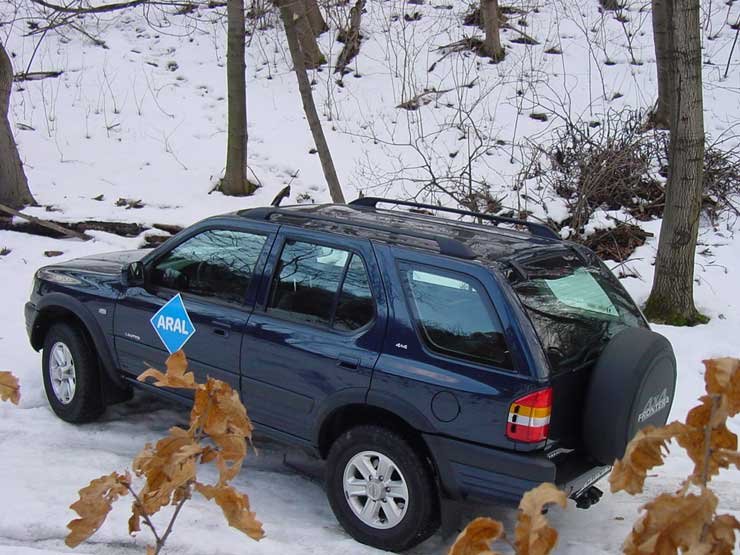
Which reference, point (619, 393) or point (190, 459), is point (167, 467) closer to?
point (190, 459)

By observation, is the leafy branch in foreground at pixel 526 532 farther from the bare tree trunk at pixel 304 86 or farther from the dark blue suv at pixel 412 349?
the bare tree trunk at pixel 304 86

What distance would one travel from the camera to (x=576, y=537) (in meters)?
4.59

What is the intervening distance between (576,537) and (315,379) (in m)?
1.67

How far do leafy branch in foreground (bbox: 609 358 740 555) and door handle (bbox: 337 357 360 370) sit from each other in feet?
9.23

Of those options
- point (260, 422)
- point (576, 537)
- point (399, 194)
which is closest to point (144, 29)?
point (399, 194)

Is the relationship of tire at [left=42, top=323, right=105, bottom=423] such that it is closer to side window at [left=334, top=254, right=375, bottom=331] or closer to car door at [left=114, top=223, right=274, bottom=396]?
car door at [left=114, top=223, right=274, bottom=396]

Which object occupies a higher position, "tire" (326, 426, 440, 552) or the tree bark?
the tree bark

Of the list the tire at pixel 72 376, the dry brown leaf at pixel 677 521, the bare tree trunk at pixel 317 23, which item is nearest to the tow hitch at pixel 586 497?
the dry brown leaf at pixel 677 521

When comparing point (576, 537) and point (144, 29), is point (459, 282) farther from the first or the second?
point (144, 29)

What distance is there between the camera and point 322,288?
466 cm

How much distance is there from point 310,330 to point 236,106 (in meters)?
7.45

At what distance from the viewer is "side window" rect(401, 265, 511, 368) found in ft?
13.2

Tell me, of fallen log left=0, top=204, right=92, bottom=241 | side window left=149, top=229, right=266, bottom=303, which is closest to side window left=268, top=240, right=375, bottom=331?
side window left=149, top=229, right=266, bottom=303

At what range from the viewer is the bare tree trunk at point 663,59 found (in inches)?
468
